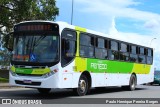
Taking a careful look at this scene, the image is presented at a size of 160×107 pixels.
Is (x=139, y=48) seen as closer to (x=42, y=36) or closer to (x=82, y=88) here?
(x=82, y=88)

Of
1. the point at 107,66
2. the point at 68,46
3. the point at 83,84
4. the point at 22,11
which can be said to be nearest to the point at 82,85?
the point at 83,84

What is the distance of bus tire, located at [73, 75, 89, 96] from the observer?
19125 mm

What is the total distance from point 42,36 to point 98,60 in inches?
176

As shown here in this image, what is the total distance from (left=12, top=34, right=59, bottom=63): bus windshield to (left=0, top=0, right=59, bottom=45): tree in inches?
764

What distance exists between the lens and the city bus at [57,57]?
17188 mm

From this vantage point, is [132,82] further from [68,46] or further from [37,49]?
[37,49]

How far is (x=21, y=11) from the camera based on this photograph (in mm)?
38062

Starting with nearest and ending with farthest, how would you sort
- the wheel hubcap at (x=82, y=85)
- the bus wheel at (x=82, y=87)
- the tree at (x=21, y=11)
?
the bus wheel at (x=82, y=87)
the wheel hubcap at (x=82, y=85)
the tree at (x=21, y=11)

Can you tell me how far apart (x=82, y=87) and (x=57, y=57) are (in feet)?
9.28

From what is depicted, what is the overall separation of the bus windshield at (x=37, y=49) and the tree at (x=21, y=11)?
19415 millimetres

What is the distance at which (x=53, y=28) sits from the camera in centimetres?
1761

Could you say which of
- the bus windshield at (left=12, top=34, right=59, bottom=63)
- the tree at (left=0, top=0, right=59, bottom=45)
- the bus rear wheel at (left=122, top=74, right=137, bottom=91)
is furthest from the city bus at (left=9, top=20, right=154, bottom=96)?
the tree at (left=0, top=0, right=59, bottom=45)

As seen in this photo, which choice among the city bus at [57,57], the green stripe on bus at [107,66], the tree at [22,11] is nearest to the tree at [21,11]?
the tree at [22,11]

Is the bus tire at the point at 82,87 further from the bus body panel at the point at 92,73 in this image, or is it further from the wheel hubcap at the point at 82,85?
the bus body panel at the point at 92,73
